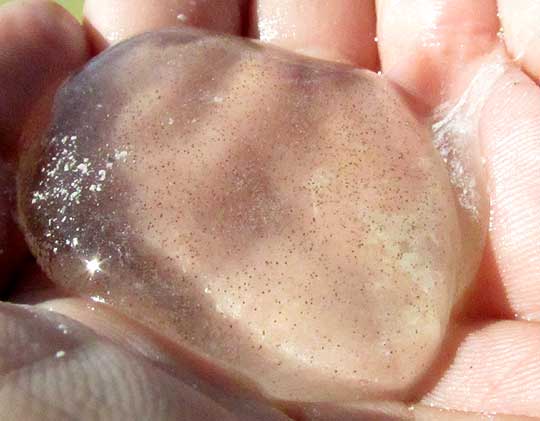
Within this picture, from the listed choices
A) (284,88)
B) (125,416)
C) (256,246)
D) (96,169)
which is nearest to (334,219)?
(256,246)

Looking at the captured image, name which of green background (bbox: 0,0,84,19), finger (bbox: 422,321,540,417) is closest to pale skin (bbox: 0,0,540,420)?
finger (bbox: 422,321,540,417)

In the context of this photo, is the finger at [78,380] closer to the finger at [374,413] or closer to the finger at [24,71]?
the finger at [374,413]

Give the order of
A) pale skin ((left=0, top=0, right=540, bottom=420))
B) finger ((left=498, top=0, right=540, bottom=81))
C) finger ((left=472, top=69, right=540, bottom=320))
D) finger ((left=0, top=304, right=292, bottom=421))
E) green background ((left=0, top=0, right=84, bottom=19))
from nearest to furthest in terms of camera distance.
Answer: finger ((left=0, top=304, right=292, bottom=421)) < pale skin ((left=0, top=0, right=540, bottom=420)) < finger ((left=472, top=69, right=540, bottom=320)) < finger ((left=498, top=0, right=540, bottom=81)) < green background ((left=0, top=0, right=84, bottom=19))

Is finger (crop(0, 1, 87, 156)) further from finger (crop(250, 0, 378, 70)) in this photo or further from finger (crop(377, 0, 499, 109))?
finger (crop(377, 0, 499, 109))

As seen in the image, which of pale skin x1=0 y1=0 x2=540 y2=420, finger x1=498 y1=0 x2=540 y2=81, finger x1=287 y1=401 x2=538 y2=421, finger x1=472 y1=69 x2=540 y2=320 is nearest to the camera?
pale skin x1=0 y1=0 x2=540 y2=420

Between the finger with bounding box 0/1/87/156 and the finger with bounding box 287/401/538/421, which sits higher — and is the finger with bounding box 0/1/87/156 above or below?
above

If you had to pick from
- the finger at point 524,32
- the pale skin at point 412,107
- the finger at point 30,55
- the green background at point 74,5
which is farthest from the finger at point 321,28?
the green background at point 74,5

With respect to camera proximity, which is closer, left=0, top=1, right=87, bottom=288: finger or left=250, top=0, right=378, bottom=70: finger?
left=0, top=1, right=87, bottom=288: finger
